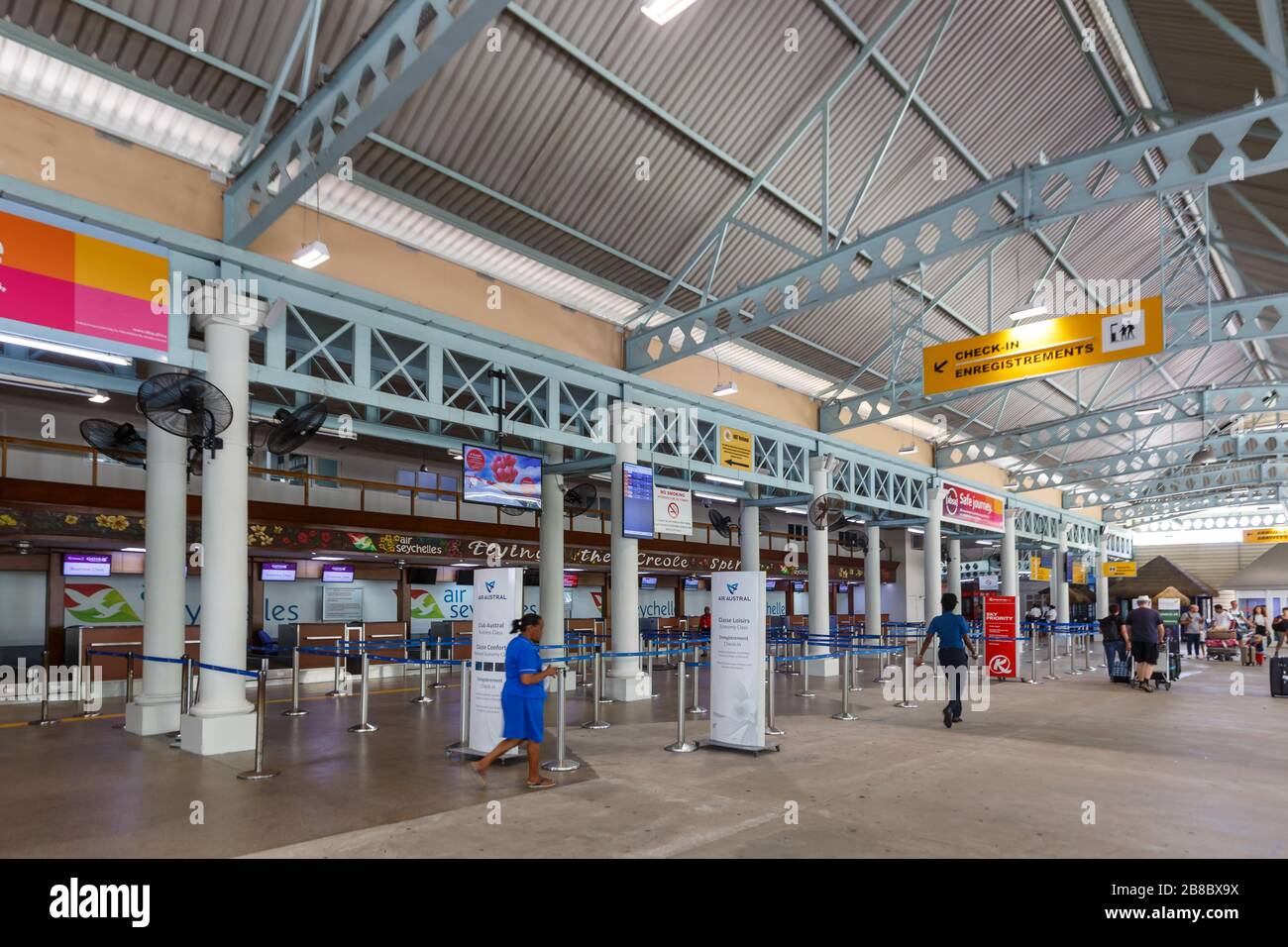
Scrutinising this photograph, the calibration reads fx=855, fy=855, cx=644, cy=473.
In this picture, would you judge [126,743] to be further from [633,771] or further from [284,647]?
[284,647]

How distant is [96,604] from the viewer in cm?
1877

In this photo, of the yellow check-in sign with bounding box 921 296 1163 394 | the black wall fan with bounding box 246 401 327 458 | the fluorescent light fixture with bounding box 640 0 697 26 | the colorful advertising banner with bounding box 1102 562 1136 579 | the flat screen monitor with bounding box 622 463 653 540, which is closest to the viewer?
the fluorescent light fixture with bounding box 640 0 697 26

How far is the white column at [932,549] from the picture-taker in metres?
26.2

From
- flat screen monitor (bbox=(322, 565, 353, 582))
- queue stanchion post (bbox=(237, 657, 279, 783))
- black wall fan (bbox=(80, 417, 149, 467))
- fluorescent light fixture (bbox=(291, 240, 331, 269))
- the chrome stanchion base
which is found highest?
fluorescent light fixture (bbox=(291, 240, 331, 269))

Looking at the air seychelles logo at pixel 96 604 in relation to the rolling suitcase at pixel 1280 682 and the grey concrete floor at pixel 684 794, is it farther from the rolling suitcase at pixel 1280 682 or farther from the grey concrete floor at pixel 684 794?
the rolling suitcase at pixel 1280 682

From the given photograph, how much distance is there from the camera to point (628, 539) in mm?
15234

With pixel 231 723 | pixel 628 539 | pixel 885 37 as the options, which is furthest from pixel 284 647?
pixel 885 37

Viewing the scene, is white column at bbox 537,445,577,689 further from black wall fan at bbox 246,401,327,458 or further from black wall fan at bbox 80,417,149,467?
black wall fan at bbox 80,417,149,467

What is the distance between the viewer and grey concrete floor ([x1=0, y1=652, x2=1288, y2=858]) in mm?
6004

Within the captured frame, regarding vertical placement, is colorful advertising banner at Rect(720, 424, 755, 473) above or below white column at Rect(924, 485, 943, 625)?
above

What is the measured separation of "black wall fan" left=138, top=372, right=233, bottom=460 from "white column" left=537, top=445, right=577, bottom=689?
23.7ft

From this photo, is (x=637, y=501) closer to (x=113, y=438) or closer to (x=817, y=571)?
Result: (x=817, y=571)

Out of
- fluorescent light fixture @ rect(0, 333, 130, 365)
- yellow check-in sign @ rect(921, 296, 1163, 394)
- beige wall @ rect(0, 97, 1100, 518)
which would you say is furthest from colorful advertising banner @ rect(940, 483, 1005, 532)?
fluorescent light fixture @ rect(0, 333, 130, 365)

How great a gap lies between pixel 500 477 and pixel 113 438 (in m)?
5.40
